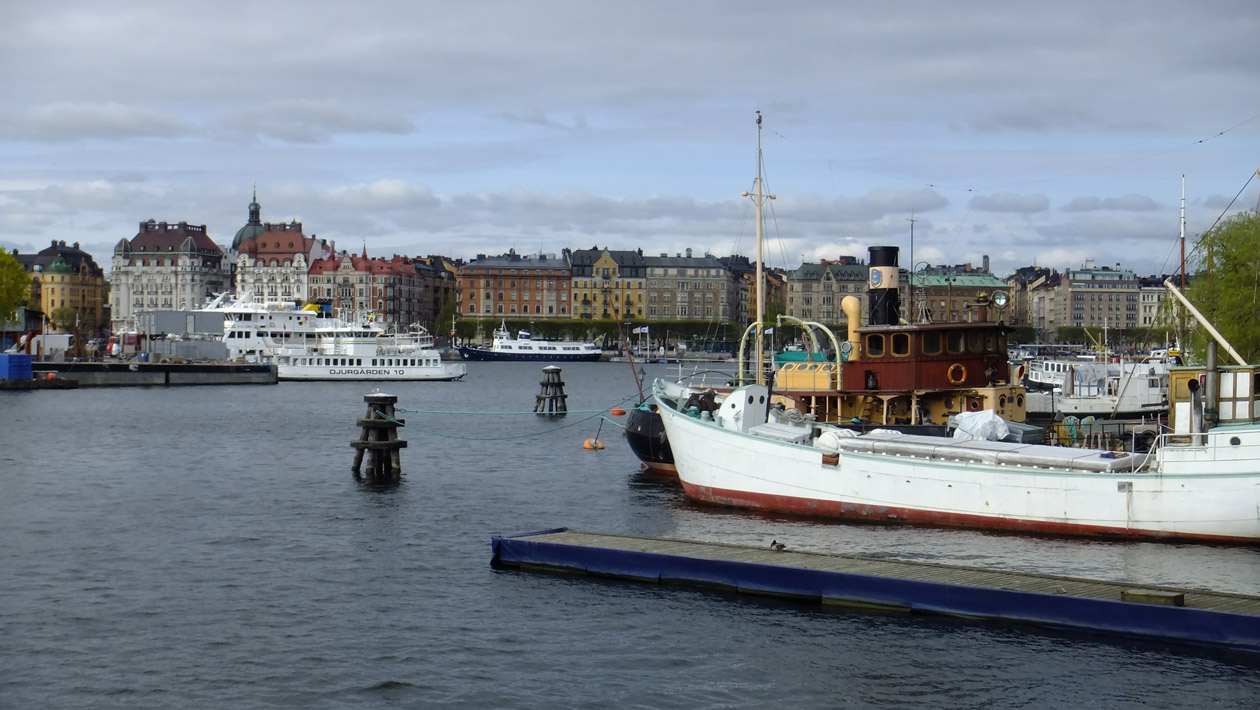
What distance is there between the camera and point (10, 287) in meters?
115

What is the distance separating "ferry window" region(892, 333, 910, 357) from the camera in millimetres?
38062

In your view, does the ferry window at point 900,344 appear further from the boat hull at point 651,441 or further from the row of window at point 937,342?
the boat hull at point 651,441

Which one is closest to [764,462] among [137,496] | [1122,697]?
[1122,697]

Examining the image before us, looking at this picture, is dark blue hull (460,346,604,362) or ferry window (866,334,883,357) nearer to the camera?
ferry window (866,334,883,357)

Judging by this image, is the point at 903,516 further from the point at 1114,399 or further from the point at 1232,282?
the point at 1114,399

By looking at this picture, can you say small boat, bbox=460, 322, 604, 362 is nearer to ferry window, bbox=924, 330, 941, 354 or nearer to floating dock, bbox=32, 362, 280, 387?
floating dock, bbox=32, 362, 280, 387

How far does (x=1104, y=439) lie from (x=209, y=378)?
8711cm

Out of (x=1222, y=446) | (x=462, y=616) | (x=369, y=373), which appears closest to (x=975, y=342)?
(x=1222, y=446)

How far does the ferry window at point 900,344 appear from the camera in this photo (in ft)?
125

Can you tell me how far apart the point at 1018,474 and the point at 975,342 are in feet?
28.7

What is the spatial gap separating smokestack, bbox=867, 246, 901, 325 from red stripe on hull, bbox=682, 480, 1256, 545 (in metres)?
9.78

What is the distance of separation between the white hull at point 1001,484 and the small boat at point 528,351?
150 meters

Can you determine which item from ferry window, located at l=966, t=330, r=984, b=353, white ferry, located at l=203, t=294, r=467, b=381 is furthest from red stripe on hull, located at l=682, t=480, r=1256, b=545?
white ferry, located at l=203, t=294, r=467, b=381

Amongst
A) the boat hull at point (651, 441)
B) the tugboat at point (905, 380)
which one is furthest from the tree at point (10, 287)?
the tugboat at point (905, 380)
